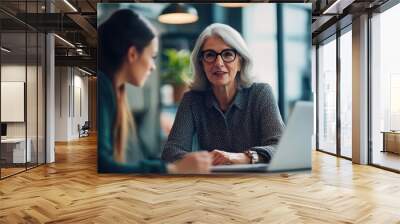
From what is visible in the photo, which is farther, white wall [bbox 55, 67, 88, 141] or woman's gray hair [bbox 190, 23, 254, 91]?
white wall [bbox 55, 67, 88, 141]

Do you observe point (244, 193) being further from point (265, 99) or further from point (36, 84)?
point (36, 84)

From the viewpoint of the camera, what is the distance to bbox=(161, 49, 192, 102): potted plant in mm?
6699

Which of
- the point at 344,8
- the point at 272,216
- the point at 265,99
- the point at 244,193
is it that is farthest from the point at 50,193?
the point at 344,8

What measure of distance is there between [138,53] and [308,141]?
3.28 meters

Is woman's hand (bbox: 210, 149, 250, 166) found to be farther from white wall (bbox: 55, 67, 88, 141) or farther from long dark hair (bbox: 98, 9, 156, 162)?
white wall (bbox: 55, 67, 88, 141)

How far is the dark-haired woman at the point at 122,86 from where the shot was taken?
21.9 ft

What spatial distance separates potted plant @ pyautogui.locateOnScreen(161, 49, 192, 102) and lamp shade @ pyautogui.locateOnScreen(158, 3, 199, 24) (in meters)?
0.55

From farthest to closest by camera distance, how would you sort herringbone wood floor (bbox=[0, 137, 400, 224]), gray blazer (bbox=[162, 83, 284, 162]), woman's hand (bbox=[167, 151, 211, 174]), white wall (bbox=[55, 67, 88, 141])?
1. white wall (bbox=[55, 67, 88, 141])
2. woman's hand (bbox=[167, 151, 211, 174])
3. gray blazer (bbox=[162, 83, 284, 162])
4. herringbone wood floor (bbox=[0, 137, 400, 224])

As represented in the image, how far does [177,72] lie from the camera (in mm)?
6703

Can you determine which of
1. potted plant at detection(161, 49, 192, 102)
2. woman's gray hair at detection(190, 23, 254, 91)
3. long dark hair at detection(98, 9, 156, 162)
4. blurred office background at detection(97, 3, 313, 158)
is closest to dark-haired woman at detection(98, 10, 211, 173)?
long dark hair at detection(98, 9, 156, 162)

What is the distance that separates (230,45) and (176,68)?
3.25ft

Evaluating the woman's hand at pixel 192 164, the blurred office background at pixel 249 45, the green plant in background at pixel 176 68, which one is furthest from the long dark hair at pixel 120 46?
the woman's hand at pixel 192 164

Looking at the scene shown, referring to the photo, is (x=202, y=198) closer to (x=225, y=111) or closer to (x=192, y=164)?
(x=192, y=164)

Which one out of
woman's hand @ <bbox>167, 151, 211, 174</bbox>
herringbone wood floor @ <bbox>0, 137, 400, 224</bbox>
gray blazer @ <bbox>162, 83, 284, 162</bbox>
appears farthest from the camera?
woman's hand @ <bbox>167, 151, 211, 174</bbox>
